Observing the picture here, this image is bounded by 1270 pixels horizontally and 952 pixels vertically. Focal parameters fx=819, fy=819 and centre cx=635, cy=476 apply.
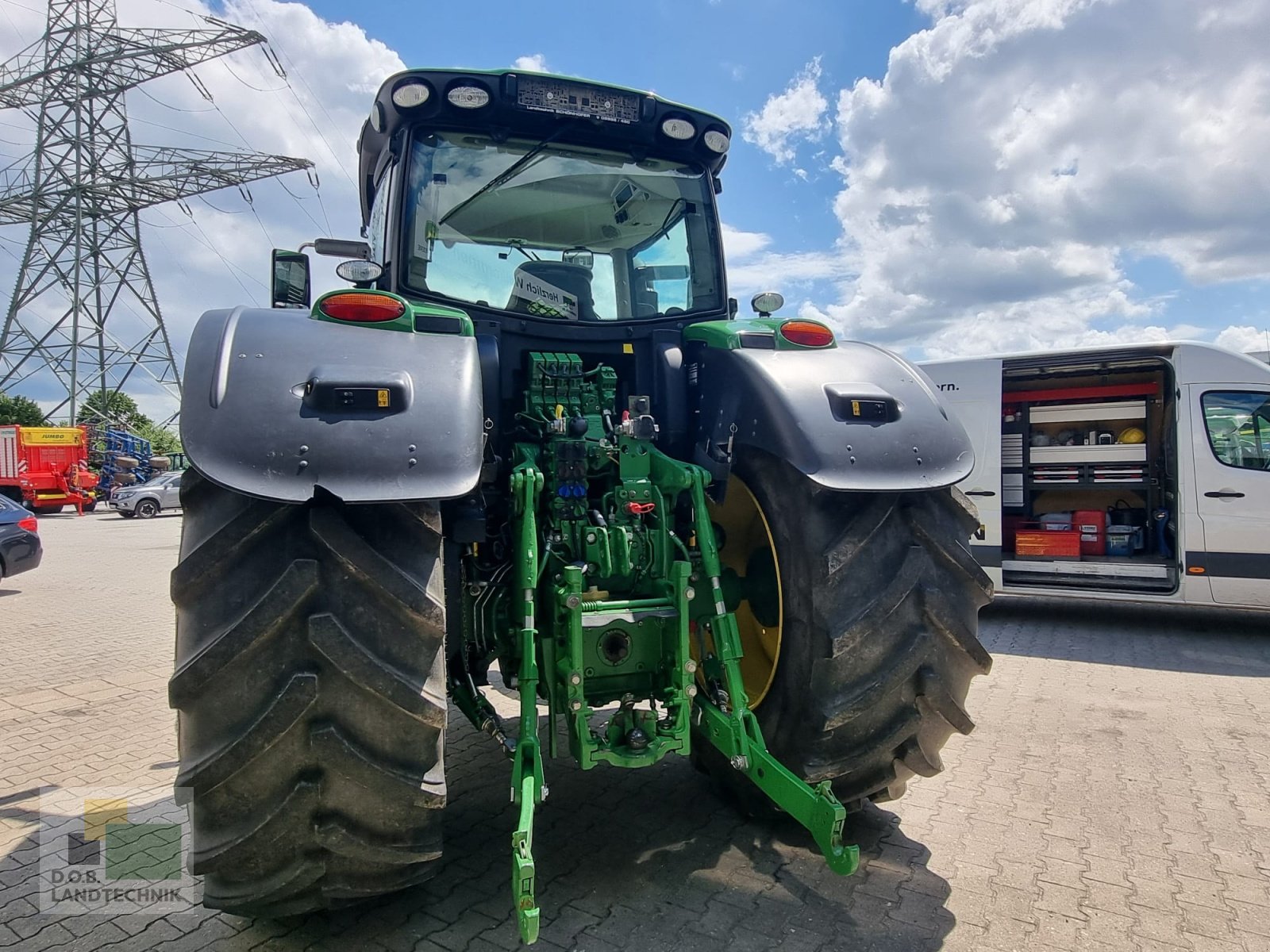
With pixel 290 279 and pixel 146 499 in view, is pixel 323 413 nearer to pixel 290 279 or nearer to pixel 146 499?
pixel 290 279

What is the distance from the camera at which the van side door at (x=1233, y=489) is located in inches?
279

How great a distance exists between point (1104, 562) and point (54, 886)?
8.38 meters

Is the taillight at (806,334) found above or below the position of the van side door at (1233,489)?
above

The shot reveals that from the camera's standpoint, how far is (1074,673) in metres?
6.08

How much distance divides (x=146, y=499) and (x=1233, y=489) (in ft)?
90.3

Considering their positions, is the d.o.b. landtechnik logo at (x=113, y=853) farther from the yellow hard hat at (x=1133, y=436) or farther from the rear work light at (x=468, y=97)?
the yellow hard hat at (x=1133, y=436)

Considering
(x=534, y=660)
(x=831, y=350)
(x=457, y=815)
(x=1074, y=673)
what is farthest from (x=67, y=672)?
(x=1074, y=673)

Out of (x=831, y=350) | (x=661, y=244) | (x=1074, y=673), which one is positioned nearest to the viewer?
(x=831, y=350)

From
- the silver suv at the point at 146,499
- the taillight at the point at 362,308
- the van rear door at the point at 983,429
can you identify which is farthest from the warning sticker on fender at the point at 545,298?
the silver suv at the point at 146,499

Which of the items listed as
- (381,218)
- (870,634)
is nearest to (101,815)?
(381,218)

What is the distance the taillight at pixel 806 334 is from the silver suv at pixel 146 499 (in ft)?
85.5

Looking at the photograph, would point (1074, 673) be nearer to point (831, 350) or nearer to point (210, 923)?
point (831, 350)

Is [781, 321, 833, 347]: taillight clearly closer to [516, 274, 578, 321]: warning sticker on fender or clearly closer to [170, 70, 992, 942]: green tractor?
[170, 70, 992, 942]: green tractor

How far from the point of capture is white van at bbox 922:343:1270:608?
284 inches
